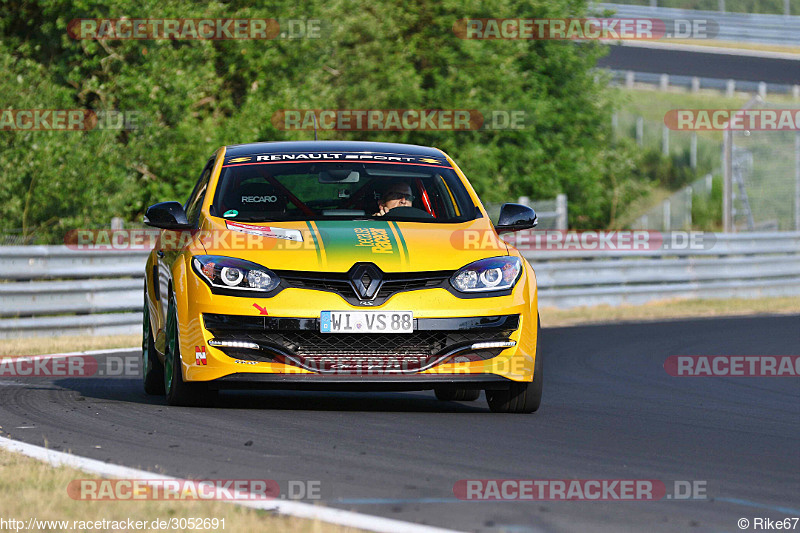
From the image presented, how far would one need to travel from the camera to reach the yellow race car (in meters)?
7.65

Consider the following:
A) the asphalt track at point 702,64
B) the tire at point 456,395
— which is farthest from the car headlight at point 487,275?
the asphalt track at point 702,64

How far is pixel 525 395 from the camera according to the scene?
27.0 feet

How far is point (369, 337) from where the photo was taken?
25.2 feet

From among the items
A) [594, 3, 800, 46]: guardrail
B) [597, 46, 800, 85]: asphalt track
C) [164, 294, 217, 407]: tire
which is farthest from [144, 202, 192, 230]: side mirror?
[594, 3, 800, 46]: guardrail

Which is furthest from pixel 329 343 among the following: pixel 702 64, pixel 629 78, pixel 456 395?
pixel 629 78

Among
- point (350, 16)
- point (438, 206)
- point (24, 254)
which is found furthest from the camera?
point (350, 16)

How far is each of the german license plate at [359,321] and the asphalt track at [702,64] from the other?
46.5 metres

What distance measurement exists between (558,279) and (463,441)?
13.8 metres

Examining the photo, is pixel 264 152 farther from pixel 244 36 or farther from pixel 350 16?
pixel 350 16

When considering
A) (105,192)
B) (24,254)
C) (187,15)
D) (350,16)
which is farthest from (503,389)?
(350,16)

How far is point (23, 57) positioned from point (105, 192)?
13.1 ft

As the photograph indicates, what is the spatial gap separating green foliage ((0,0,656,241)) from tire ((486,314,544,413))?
13.5m

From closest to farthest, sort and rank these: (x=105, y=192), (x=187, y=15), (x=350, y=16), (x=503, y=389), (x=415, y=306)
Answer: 1. (x=415, y=306)
2. (x=503, y=389)
3. (x=105, y=192)
4. (x=187, y=15)
5. (x=350, y=16)

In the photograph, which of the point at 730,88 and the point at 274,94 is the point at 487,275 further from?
the point at 730,88
